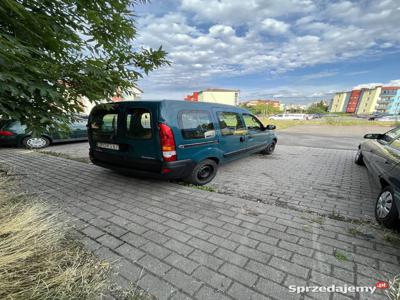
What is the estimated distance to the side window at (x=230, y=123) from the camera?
4.55 m

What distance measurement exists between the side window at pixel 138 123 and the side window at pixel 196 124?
0.57 m

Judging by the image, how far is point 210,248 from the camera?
2.21m

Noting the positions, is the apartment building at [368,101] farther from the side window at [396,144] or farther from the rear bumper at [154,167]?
the rear bumper at [154,167]

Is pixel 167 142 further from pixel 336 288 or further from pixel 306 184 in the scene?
pixel 306 184

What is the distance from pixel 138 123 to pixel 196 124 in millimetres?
1085

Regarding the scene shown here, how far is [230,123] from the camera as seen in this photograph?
4875mm

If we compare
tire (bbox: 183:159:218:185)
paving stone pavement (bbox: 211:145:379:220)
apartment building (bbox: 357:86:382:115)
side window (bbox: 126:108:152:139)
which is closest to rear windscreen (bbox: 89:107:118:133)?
side window (bbox: 126:108:152:139)

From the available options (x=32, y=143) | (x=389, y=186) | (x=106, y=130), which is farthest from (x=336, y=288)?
(x=32, y=143)

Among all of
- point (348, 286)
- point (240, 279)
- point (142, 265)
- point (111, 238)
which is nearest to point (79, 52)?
point (111, 238)

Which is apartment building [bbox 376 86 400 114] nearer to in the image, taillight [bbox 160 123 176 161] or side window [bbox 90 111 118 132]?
taillight [bbox 160 123 176 161]

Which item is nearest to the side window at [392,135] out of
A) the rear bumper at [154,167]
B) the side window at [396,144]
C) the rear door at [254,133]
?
the side window at [396,144]

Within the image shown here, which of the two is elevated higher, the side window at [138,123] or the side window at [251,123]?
the side window at [138,123]

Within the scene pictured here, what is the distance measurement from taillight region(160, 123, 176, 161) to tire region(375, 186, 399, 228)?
3.16 m

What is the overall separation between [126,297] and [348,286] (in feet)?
6.33
